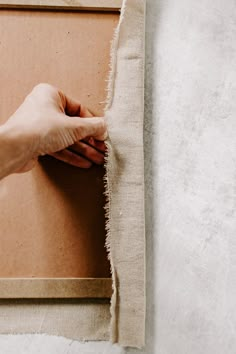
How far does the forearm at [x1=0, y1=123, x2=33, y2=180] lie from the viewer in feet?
2.12

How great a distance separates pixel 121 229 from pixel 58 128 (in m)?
0.20

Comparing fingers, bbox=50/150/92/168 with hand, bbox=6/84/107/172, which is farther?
fingers, bbox=50/150/92/168

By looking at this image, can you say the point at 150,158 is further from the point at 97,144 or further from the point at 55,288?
the point at 55,288

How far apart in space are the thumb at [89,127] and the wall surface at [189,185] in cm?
9

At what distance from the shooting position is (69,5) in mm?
838

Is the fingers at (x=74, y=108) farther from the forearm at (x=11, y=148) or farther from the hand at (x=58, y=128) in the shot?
the forearm at (x=11, y=148)

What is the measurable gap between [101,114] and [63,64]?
0.11 metres

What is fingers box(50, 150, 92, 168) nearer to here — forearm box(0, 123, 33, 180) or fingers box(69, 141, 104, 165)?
fingers box(69, 141, 104, 165)

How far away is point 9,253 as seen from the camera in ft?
2.60

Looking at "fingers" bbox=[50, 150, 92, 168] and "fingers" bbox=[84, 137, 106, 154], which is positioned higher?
"fingers" bbox=[84, 137, 106, 154]

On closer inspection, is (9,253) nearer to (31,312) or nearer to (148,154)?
(31,312)

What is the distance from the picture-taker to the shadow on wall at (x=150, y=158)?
0.78 metres

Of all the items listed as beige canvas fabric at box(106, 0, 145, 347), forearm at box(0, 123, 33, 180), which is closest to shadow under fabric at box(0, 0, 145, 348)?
beige canvas fabric at box(106, 0, 145, 347)

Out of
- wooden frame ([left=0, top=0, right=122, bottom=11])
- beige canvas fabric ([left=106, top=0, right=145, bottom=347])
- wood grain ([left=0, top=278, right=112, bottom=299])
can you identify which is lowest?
wood grain ([left=0, top=278, right=112, bottom=299])
